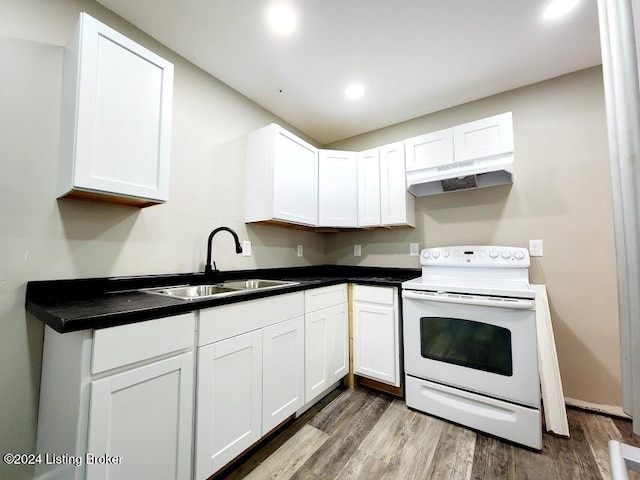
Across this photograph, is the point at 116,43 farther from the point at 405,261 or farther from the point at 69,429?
the point at 405,261

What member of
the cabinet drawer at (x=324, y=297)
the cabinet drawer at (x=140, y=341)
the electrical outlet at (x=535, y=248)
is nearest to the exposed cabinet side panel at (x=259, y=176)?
the cabinet drawer at (x=324, y=297)

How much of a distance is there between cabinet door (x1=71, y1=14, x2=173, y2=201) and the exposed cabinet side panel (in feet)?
2.61

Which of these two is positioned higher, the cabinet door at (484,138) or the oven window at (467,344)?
the cabinet door at (484,138)

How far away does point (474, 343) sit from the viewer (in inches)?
68.6

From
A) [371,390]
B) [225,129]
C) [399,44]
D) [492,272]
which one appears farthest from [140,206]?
[492,272]

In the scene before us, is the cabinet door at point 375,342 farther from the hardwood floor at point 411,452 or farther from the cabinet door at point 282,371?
the cabinet door at point 282,371

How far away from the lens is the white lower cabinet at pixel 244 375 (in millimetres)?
1228

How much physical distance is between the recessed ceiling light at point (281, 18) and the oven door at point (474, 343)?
185 centimetres

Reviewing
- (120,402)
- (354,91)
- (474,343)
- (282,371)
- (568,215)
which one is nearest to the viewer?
(120,402)

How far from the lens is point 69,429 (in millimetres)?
938

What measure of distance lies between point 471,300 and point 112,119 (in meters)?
2.17

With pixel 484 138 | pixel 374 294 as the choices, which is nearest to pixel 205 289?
pixel 374 294

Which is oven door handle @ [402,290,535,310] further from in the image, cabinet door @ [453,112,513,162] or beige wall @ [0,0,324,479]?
beige wall @ [0,0,324,479]

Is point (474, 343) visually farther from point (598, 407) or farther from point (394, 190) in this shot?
point (394, 190)
